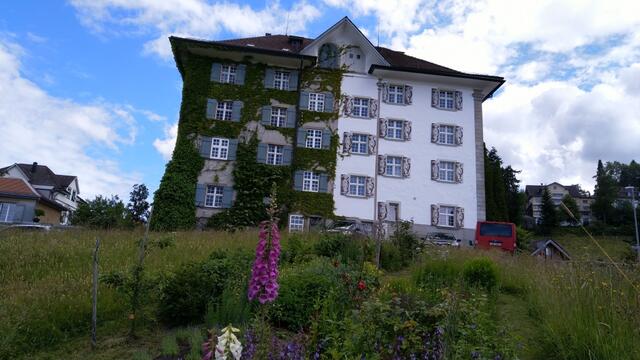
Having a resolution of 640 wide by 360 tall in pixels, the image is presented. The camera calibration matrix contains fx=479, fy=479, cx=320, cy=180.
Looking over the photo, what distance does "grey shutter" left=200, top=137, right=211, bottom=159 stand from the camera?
29.7 m

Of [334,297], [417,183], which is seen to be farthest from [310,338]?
[417,183]

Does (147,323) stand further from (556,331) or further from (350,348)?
(556,331)

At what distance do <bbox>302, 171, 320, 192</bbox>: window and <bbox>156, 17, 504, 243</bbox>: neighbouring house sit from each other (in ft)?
0.21

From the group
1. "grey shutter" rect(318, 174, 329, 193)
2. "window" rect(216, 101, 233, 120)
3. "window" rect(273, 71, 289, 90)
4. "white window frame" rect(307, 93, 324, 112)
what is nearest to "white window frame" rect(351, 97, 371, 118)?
"white window frame" rect(307, 93, 324, 112)

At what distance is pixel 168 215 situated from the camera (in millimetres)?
27688

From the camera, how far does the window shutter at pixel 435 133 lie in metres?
31.8

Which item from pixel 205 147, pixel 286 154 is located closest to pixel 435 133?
pixel 286 154

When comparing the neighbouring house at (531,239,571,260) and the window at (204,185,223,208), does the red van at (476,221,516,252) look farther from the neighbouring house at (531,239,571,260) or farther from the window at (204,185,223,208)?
the window at (204,185,223,208)

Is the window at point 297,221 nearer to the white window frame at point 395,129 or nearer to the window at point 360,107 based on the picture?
the window at point 360,107

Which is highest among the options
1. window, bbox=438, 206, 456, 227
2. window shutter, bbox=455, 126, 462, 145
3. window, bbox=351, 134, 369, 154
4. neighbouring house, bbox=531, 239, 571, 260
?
window shutter, bbox=455, 126, 462, 145

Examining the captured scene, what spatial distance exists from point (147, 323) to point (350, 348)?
332 cm

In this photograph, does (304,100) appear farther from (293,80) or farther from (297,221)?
(297,221)

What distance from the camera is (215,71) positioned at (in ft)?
102

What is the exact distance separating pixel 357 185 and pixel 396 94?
281 inches
